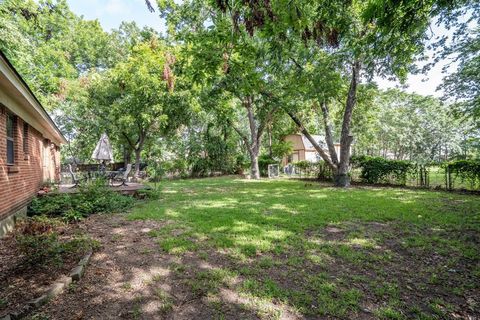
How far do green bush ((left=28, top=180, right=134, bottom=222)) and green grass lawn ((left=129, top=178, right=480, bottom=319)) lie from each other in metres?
1.13

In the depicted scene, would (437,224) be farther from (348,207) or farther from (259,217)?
(259,217)

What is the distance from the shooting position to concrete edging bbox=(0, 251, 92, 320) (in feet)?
7.53

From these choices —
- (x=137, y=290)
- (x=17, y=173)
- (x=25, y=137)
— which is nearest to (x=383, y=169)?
(x=137, y=290)

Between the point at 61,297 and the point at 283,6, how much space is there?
176 inches

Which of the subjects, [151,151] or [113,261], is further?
[151,151]

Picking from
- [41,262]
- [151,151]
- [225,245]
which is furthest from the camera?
[151,151]

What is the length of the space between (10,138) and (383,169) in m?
14.5

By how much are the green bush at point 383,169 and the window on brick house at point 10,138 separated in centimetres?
1421

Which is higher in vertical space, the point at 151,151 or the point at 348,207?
the point at 151,151

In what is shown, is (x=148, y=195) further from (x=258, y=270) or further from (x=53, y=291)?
(x=258, y=270)

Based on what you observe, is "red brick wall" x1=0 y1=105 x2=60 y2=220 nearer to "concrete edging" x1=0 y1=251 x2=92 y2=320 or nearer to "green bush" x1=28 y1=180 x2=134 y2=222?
"green bush" x1=28 y1=180 x2=134 y2=222

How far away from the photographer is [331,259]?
3686 mm

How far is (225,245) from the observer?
4.22 m

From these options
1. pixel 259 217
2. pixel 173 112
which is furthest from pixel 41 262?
pixel 173 112
